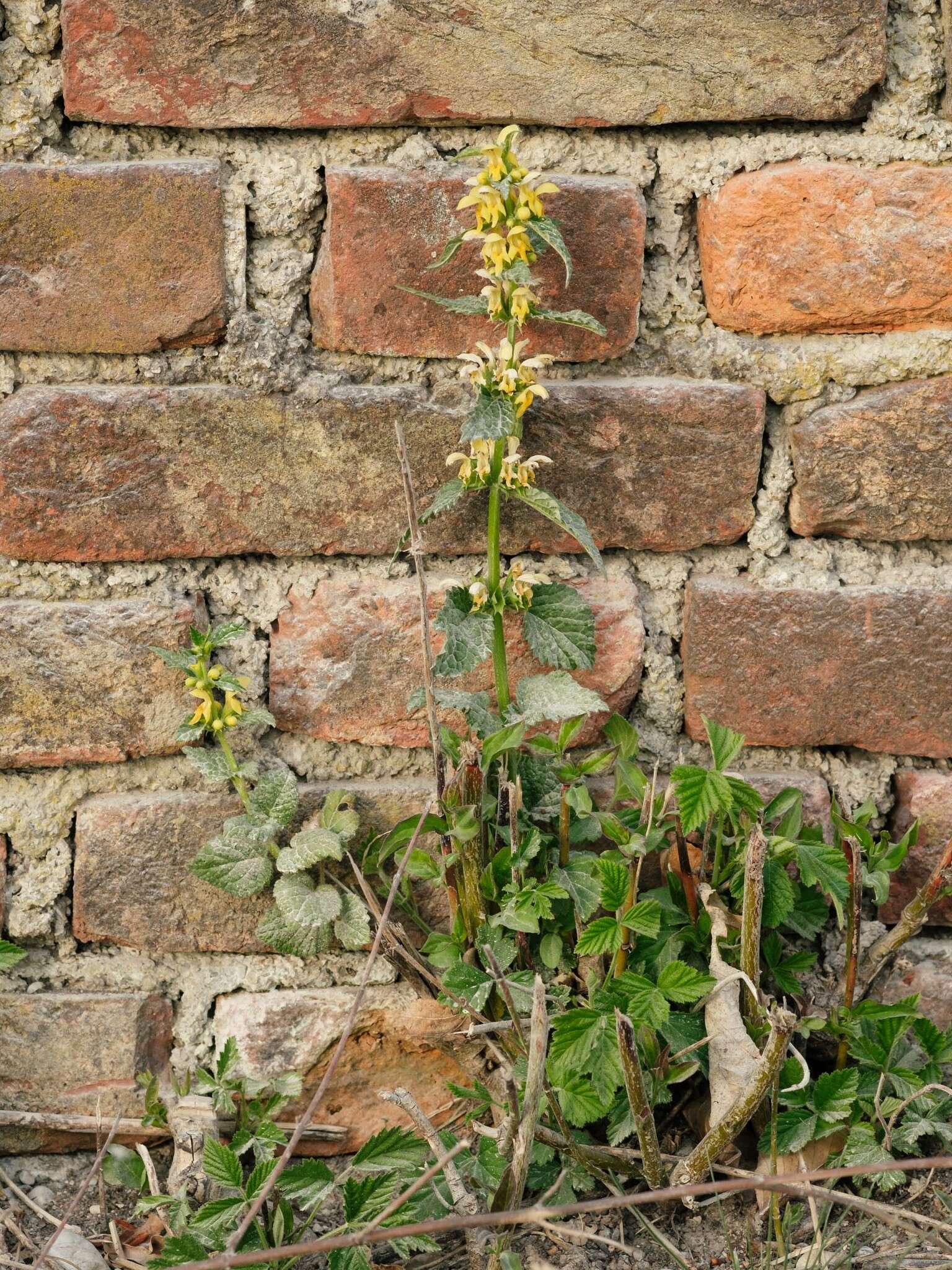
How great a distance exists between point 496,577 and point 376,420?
0.19m

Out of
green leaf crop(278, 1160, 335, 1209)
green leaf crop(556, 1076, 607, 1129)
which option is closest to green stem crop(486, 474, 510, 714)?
green leaf crop(556, 1076, 607, 1129)

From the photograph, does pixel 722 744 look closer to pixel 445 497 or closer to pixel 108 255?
pixel 445 497

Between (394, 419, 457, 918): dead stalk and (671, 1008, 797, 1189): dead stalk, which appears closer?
(671, 1008, 797, 1189): dead stalk

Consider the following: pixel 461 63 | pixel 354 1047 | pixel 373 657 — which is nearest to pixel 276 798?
pixel 373 657

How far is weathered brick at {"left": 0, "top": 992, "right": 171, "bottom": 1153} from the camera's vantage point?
1155 mm

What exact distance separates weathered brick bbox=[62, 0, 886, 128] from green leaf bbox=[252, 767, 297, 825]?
2.05 feet

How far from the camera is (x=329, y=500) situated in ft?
3.66

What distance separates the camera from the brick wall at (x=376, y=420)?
1.07 metres

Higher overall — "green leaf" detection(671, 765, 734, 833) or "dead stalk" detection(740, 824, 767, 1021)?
"green leaf" detection(671, 765, 734, 833)

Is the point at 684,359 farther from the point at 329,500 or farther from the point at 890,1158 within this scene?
the point at 890,1158

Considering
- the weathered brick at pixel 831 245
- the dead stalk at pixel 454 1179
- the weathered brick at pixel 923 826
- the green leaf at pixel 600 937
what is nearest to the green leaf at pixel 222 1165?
the dead stalk at pixel 454 1179

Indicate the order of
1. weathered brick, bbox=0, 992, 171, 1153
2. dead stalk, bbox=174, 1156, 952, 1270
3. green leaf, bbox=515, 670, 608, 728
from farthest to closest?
weathered brick, bbox=0, 992, 171, 1153
green leaf, bbox=515, 670, 608, 728
dead stalk, bbox=174, 1156, 952, 1270

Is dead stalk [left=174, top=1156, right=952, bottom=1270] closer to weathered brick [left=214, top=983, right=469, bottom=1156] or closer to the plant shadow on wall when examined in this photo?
the plant shadow on wall

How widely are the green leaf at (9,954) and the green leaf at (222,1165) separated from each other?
0.87 feet
